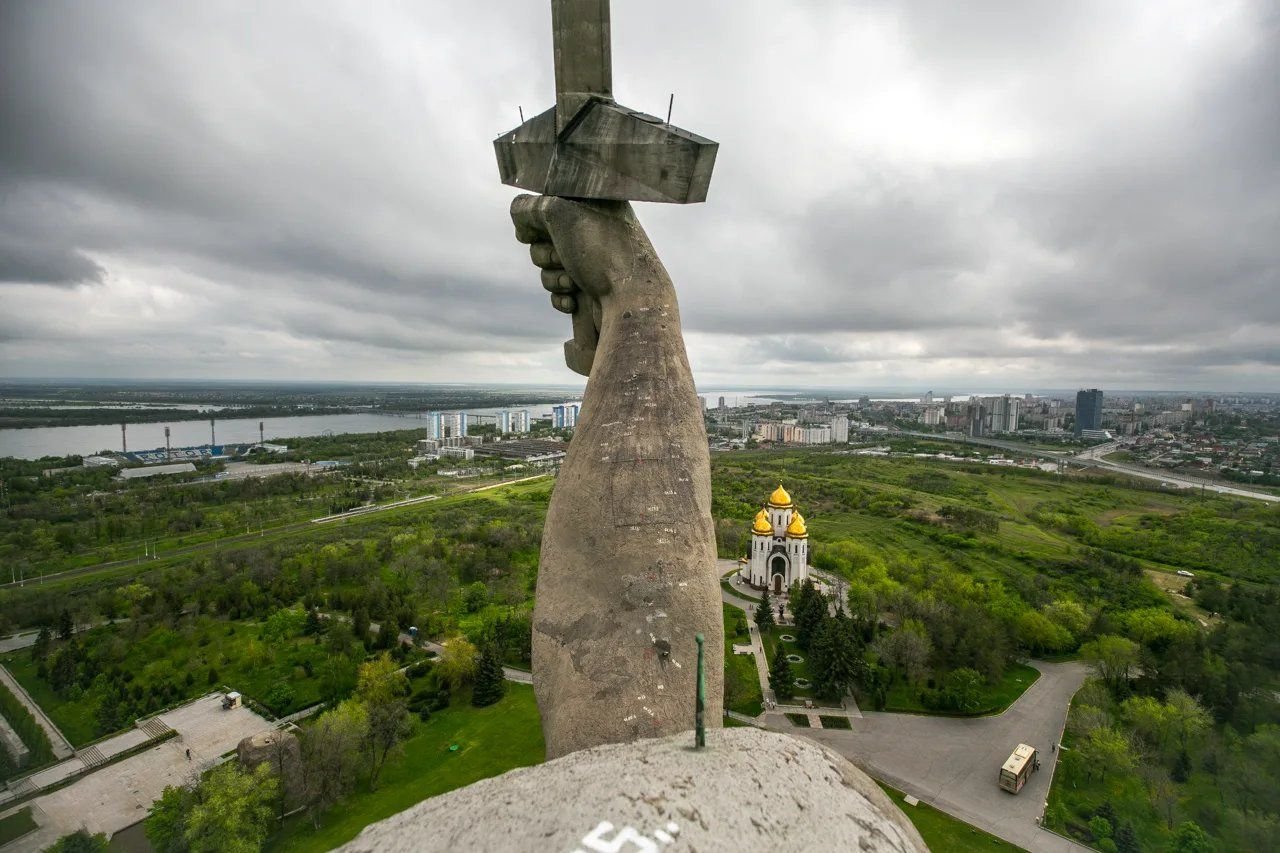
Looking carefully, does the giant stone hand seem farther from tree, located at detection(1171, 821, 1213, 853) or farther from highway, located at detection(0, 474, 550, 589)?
highway, located at detection(0, 474, 550, 589)

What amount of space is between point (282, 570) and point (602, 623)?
42946 millimetres

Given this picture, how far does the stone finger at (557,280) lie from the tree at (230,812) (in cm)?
1784

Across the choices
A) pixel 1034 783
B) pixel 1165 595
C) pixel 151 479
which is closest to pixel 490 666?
pixel 1034 783

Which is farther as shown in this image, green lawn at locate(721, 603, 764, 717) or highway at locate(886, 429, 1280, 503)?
highway at locate(886, 429, 1280, 503)

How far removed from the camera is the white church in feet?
119

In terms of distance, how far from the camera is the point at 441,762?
794 inches

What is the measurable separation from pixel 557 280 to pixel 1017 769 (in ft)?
73.0

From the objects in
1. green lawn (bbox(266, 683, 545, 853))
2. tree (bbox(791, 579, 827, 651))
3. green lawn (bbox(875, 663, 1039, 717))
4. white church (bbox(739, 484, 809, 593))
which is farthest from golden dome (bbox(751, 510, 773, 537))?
green lawn (bbox(266, 683, 545, 853))

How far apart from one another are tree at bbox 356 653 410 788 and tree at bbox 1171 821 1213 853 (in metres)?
23.3

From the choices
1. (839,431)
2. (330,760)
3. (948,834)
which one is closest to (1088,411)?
(839,431)

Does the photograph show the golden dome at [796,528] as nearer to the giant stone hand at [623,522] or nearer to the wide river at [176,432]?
the giant stone hand at [623,522]

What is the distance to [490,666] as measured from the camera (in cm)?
2402

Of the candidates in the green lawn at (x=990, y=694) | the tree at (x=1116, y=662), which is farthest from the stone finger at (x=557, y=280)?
the tree at (x=1116, y=662)

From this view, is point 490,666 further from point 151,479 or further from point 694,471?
point 151,479
